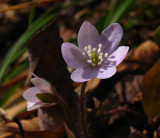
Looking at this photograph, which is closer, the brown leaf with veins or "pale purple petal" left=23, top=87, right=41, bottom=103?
"pale purple petal" left=23, top=87, right=41, bottom=103

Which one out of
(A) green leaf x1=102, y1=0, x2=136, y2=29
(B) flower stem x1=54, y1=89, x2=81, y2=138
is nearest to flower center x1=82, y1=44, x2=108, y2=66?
(B) flower stem x1=54, y1=89, x2=81, y2=138

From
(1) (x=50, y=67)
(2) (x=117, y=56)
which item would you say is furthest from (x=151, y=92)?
(1) (x=50, y=67)

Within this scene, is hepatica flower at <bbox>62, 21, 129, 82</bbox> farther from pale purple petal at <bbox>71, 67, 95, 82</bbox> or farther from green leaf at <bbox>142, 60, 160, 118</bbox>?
green leaf at <bbox>142, 60, 160, 118</bbox>

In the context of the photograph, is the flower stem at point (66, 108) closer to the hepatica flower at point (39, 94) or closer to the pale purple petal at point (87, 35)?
the hepatica flower at point (39, 94)

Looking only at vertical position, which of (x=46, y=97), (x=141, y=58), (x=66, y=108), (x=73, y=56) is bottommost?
(x=141, y=58)

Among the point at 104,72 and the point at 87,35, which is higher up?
the point at 87,35

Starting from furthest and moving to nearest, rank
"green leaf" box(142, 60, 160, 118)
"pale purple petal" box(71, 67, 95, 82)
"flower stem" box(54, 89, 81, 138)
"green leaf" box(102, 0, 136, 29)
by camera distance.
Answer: "green leaf" box(102, 0, 136, 29)
"green leaf" box(142, 60, 160, 118)
"flower stem" box(54, 89, 81, 138)
"pale purple petal" box(71, 67, 95, 82)

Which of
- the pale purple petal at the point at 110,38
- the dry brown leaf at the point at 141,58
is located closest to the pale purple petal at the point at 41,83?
the pale purple petal at the point at 110,38

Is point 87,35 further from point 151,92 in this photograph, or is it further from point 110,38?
point 151,92

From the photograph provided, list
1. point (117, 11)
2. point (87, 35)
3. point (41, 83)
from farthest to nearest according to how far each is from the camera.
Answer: point (117, 11) < point (87, 35) < point (41, 83)

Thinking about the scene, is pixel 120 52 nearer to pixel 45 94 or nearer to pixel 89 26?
pixel 89 26
